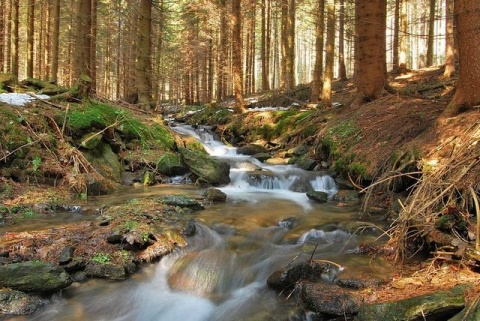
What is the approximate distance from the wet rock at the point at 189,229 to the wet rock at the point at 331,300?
7.70 ft

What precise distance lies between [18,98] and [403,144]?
9.07 metres

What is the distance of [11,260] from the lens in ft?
Result: 16.0

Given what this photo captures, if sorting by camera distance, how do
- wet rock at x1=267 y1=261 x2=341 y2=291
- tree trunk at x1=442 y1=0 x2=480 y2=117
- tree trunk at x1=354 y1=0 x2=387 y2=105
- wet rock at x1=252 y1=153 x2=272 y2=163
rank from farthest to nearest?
wet rock at x1=252 y1=153 x2=272 y2=163 < tree trunk at x1=354 y1=0 x2=387 y2=105 < tree trunk at x1=442 y1=0 x2=480 y2=117 < wet rock at x1=267 y1=261 x2=341 y2=291

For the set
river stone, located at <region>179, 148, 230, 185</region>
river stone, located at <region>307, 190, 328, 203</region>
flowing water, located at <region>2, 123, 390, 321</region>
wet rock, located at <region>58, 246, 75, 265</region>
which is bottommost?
flowing water, located at <region>2, 123, 390, 321</region>

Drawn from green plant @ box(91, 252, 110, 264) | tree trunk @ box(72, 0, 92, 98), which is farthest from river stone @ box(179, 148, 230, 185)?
green plant @ box(91, 252, 110, 264)

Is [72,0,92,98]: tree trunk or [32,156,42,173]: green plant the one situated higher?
[72,0,92,98]: tree trunk

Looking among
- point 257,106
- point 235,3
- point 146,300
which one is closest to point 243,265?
point 146,300

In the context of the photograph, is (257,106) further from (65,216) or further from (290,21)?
(65,216)

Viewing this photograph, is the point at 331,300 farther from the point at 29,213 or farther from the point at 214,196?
the point at 29,213

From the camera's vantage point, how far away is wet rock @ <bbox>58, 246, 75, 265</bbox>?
4.99 metres

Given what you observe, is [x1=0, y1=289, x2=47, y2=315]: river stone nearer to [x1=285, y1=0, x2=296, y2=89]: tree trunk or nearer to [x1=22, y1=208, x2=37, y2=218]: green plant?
[x1=22, y1=208, x2=37, y2=218]: green plant

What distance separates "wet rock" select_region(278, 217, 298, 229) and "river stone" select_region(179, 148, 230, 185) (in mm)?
3395

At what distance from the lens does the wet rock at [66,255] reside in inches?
197

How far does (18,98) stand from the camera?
9828mm
